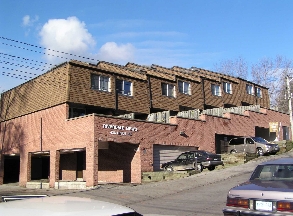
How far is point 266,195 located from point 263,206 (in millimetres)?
225

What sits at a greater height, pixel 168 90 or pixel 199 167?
pixel 168 90

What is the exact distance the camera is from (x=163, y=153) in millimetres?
26188

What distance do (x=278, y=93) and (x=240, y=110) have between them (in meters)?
30.7

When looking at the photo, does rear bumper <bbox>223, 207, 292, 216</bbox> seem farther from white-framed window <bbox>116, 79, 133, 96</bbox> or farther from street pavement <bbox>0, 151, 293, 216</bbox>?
white-framed window <bbox>116, 79, 133, 96</bbox>

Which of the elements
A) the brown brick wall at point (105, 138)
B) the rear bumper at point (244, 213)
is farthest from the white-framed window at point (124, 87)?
the rear bumper at point (244, 213)

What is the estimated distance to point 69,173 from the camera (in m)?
28.6

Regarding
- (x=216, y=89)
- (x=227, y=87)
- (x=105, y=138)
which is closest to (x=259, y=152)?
(x=105, y=138)

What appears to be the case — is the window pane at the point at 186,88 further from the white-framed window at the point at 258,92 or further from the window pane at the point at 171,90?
the white-framed window at the point at 258,92

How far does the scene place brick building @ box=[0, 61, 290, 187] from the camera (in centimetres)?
2394

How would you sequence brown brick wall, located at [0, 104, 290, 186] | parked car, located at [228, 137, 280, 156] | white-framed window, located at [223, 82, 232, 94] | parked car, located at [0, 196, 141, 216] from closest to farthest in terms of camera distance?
parked car, located at [0, 196, 141, 216] → brown brick wall, located at [0, 104, 290, 186] → parked car, located at [228, 137, 280, 156] → white-framed window, located at [223, 82, 232, 94]

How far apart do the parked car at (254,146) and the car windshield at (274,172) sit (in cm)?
2015

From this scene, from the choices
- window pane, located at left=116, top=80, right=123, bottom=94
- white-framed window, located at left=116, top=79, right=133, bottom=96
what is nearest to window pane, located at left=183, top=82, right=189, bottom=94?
white-framed window, located at left=116, top=79, right=133, bottom=96

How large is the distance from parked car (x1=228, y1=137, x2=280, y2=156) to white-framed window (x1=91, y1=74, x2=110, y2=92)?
11.7 metres

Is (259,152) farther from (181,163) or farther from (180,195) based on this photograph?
(180,195)
